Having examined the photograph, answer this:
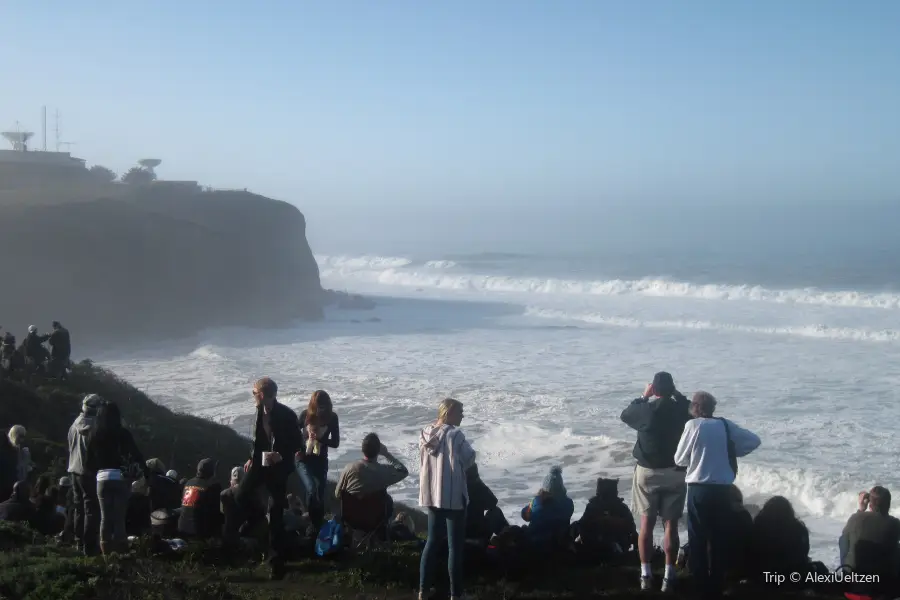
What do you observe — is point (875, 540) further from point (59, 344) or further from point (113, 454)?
point (59, 344)

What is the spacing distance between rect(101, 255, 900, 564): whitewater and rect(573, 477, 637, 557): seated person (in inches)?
169

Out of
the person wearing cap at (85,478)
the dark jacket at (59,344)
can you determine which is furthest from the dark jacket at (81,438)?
the dark jacket at (59,344)

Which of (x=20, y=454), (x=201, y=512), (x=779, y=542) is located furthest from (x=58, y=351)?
(x=779, y=542)

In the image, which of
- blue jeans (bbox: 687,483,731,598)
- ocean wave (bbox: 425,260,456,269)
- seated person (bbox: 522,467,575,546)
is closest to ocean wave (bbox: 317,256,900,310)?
ocean wave (bbox: 425,260,456,269)

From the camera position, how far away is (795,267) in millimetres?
64938

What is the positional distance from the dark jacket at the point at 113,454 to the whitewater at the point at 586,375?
21.1ft

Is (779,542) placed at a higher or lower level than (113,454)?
lower

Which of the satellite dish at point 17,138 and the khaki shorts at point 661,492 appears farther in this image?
the satellite dish at point 17,138

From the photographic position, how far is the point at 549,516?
6.53 m

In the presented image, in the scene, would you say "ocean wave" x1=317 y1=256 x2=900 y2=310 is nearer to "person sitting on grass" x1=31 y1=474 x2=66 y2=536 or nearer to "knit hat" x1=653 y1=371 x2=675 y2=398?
"knit hat" x1=653 y1=371 x2=675 y2=398

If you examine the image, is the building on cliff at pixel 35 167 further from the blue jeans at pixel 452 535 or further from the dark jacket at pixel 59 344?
the blue jeans at pixel 452 535

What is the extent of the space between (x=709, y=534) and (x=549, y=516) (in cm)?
136

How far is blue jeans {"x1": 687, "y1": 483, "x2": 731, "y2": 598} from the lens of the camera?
18.0ft

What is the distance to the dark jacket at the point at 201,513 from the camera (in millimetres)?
7059
